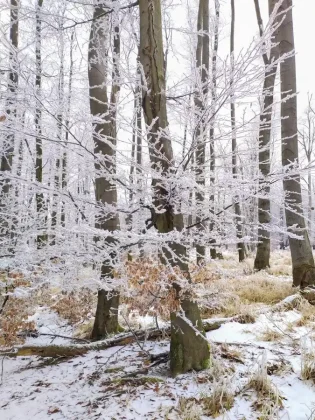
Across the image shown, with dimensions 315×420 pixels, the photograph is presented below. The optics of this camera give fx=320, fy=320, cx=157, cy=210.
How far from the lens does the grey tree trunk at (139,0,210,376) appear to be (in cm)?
286

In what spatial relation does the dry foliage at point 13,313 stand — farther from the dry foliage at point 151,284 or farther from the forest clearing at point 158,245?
the dry foliage at point 151,284

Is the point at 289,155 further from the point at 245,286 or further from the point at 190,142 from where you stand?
the point at 190,142

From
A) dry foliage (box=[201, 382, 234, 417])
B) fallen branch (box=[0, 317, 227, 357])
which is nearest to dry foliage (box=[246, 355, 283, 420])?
dry foliage (box=[201, 382, 234, 417])

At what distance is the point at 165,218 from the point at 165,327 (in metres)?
1.82

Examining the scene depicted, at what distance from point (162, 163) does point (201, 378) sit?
6.54 feet

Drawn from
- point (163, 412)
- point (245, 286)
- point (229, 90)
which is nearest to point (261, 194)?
point (229, 90)

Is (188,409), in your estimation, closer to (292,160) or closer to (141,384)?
→ (141,384)

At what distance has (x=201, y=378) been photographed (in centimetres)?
293

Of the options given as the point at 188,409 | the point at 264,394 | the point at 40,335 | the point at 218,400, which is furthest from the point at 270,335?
the point at 40,335

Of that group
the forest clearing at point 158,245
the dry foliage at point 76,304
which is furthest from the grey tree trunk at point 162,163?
the dry foliage at point 76,304

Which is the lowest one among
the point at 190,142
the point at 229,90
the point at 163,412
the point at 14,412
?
the point at 14,412

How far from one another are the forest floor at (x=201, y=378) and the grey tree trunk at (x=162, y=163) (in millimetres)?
168

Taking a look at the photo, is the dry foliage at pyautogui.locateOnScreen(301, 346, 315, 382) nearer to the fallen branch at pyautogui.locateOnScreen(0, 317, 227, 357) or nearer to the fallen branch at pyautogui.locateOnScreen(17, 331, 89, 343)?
the fallen branch at pyautogui.locateOnScreen(0, 317, 227, 357)

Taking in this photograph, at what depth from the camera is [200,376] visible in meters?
2.96
